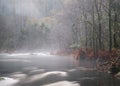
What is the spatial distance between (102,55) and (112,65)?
14351 millimetres

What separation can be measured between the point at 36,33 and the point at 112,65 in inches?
5776

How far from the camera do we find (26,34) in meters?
181

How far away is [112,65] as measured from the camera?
39.1m

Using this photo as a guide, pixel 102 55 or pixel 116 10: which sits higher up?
pixel 116 10

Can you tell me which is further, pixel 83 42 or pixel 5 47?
pixel 5 47

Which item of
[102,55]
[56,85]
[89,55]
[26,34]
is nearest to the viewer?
[56,85]

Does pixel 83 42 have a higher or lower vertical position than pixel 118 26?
lower

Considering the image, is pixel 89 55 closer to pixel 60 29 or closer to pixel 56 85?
pixel 56 85

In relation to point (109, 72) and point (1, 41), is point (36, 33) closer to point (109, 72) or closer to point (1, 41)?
point (1, 41)

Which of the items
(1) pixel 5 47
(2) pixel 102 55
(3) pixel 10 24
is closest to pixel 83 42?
(2) pixel 102 55

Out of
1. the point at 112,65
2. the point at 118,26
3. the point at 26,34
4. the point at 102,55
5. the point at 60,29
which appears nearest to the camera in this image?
the point at 112,65

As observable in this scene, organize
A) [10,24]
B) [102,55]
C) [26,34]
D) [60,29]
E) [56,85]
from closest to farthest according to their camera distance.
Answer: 1. [56,85]
2. [102,55]
3. [60,29]
4. [26,34]
5. [10,24]

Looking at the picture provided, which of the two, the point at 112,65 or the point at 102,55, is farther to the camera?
the point at 102,55

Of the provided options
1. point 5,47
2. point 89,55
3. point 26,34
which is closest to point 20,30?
point 26,34
